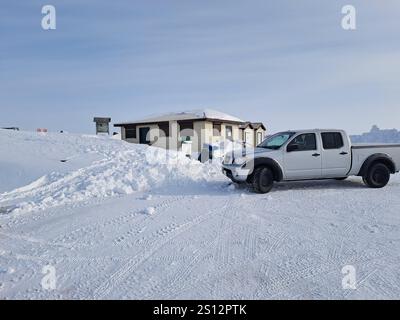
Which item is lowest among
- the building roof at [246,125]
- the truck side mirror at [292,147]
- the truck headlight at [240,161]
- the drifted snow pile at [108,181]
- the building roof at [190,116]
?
the drifted snow pile at [108,181]

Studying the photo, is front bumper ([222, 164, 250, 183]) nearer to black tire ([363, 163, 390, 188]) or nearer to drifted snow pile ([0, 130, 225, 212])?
drifted snow pile ([0, 130, 225, 212])

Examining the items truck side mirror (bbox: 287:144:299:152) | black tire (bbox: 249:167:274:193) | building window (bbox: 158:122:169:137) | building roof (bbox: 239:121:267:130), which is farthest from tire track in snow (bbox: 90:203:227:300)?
building roof (bbox: 239:121:267:130)

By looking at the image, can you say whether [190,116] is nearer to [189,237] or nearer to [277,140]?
[277,140]

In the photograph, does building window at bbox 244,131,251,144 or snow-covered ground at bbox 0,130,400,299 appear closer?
snow-covered ground at bbox 0,130,400,299

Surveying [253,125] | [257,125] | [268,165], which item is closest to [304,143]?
[268,165]

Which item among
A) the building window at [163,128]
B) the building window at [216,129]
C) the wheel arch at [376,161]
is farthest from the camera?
the building window at [163,128]

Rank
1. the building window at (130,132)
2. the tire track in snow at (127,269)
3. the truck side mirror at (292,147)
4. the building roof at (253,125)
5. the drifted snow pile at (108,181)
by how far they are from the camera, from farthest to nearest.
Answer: the building roof at (253,125) → the building window at (130,132) → the truck side mirror at (292,147) → the drifted snow pile at (108,181) → the tire track in snow at (127,269)

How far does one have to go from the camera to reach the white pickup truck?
8078 millimetres

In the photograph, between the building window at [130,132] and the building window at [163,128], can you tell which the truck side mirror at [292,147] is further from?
the building window at [130,132]

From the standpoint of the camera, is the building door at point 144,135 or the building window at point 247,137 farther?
the building window at point 247,137

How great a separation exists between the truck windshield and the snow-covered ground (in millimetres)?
1393

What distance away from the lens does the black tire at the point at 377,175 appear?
855cm

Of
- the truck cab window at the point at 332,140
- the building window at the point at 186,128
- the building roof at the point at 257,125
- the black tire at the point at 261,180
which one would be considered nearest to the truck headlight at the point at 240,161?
the black tire at the point at 261,180

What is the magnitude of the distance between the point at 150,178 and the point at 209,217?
13.3 ft
